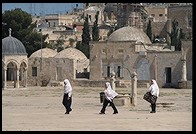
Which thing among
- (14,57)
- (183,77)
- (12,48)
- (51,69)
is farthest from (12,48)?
(183,77)

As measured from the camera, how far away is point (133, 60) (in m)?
44.3

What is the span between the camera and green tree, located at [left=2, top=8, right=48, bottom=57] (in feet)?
185

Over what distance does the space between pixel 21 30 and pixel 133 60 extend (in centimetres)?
1568

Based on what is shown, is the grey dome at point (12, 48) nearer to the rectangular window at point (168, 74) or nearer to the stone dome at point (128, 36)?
the stone dome at point (128, 36)

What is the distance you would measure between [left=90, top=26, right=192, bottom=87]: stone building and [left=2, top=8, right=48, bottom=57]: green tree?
1202cm

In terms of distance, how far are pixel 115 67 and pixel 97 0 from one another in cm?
3620

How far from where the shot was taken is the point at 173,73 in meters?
42.8

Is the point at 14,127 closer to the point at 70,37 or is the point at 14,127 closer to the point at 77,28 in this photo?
the point at 70,37

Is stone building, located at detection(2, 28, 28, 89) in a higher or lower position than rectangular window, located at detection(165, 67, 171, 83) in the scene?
higher

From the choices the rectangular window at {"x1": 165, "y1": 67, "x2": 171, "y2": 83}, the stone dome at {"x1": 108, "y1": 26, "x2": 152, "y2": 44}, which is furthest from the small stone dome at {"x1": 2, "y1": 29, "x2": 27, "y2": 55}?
the rectangular window at {"x1": 165, "y1": 67, "x2": 171, "y2": 83}

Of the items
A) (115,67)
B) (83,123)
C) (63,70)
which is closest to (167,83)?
(115,67)

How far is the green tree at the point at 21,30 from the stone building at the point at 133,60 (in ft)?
39.4

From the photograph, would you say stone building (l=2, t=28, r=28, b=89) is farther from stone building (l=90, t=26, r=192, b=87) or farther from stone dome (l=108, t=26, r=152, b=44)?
stone dome (l=108, t=26, r=152, b=44)

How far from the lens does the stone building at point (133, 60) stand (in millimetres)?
42875
